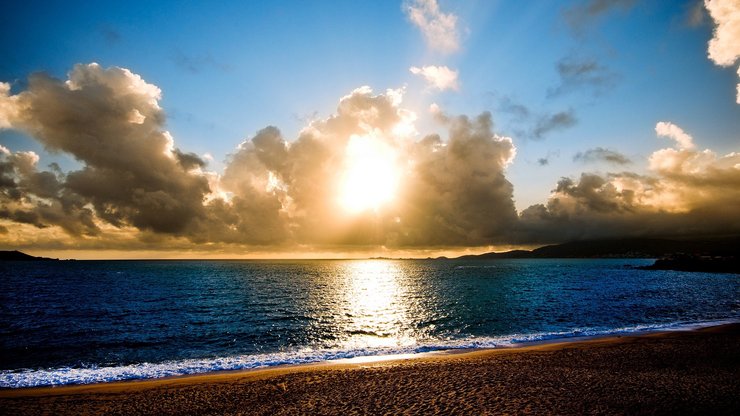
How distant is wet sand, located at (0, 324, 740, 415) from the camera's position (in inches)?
539

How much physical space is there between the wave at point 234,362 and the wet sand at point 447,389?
5.99 feet

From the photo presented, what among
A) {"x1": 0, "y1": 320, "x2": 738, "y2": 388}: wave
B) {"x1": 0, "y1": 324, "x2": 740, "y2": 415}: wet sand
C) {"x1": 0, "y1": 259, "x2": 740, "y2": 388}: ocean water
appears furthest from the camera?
{"x1": 0, "y1": 259, "x2": 740, "y2": 388}: ocean water

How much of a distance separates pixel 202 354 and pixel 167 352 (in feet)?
10.2

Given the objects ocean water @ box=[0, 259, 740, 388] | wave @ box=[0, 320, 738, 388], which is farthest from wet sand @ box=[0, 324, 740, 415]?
ocean water @ box=[0, 259, 740, 388]

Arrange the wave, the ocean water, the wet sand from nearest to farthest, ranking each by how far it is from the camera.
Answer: the wet sand → the wave → the ocean water

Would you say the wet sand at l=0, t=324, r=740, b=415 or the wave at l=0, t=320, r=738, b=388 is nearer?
the wet sand at l=0, t=324, r=740, b=415

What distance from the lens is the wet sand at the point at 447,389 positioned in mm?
13680

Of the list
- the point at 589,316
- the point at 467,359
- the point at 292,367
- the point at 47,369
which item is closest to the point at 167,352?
the point at 47,369

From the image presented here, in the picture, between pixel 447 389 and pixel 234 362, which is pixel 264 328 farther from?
pixel 447 389

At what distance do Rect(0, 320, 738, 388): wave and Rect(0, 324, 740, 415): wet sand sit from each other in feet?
5.99

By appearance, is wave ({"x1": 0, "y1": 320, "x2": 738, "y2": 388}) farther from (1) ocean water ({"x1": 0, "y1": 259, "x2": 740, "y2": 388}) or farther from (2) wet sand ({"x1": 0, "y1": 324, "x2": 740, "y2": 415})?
(2) wet sand ({"x1": 0, "y1": 324, "x2": 740, "y2": 415})

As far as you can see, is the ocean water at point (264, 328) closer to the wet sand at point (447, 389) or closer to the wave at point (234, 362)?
the wave at point (234, 362)

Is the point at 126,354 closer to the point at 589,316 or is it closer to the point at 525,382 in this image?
the point at 525,382

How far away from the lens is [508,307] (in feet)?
166
